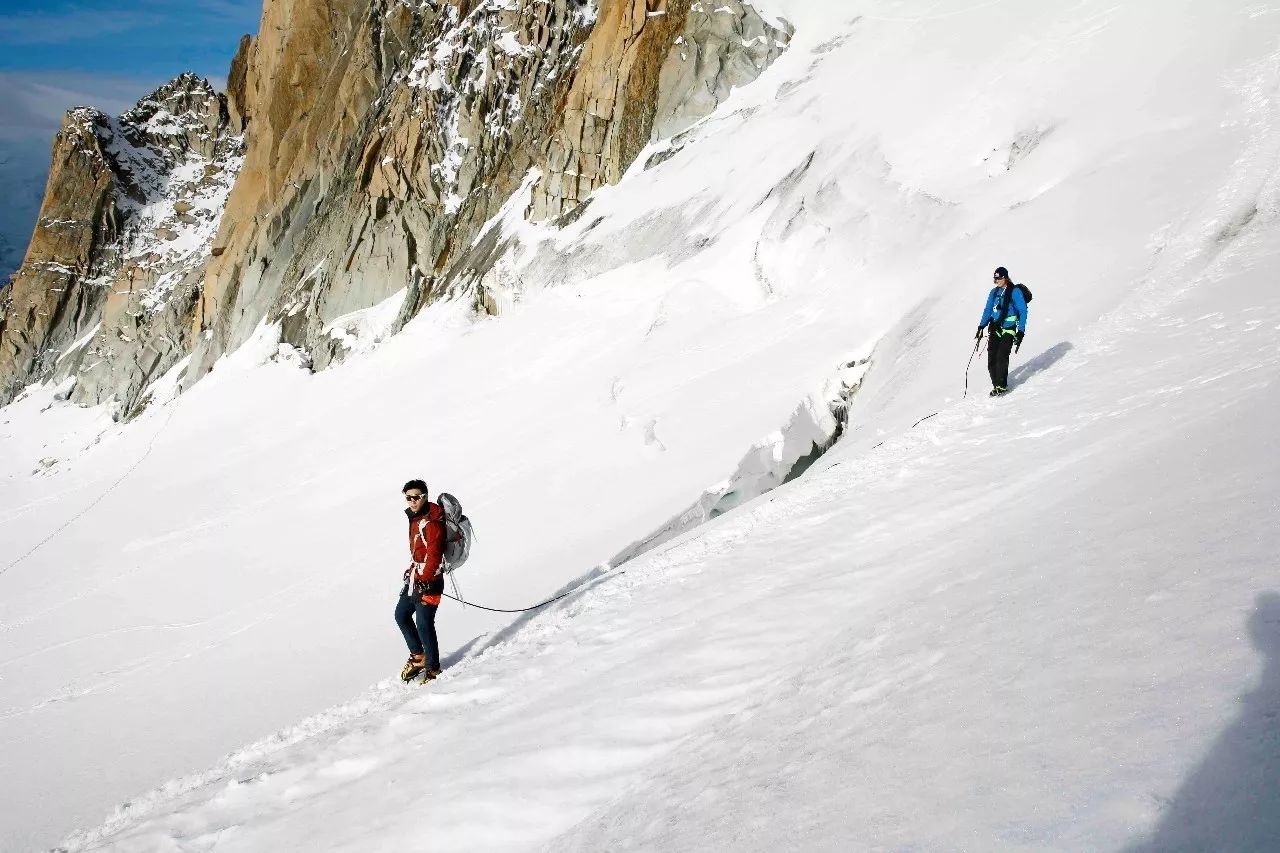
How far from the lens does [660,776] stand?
9.80 feet

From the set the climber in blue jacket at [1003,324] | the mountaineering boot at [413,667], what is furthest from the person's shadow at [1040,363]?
the mountaineering boot at [413,667]

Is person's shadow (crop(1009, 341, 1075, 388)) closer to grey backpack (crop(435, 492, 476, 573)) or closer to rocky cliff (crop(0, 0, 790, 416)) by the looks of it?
grey backpack (crop(435, 492, 476, 573))

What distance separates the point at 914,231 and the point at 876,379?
4590 mm

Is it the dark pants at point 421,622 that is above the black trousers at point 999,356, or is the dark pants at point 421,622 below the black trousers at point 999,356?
below

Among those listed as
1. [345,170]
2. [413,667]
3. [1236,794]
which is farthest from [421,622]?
[345,170]

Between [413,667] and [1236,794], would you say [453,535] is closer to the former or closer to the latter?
[413,667]

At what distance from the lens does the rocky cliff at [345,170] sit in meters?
24.7

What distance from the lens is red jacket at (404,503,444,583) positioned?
5.67 metres

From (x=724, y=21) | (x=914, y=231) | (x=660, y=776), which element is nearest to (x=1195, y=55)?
(x=914, y=231)

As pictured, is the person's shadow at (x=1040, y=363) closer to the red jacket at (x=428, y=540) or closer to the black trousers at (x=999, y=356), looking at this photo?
the black trousers at (x=999, y=356)

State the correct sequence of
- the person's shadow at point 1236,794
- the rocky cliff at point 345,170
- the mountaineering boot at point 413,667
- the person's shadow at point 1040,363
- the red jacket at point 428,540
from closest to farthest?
the person's shadow at point 1236,794, the red jacket at point 428,540, the mountaineering boot at point 413,667, the person's shadow at point 1040,363, the rocky cliff at point 345,170

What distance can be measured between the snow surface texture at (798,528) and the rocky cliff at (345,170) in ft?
8.47

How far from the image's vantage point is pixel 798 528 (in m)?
6.15

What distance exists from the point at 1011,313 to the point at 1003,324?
19cm
